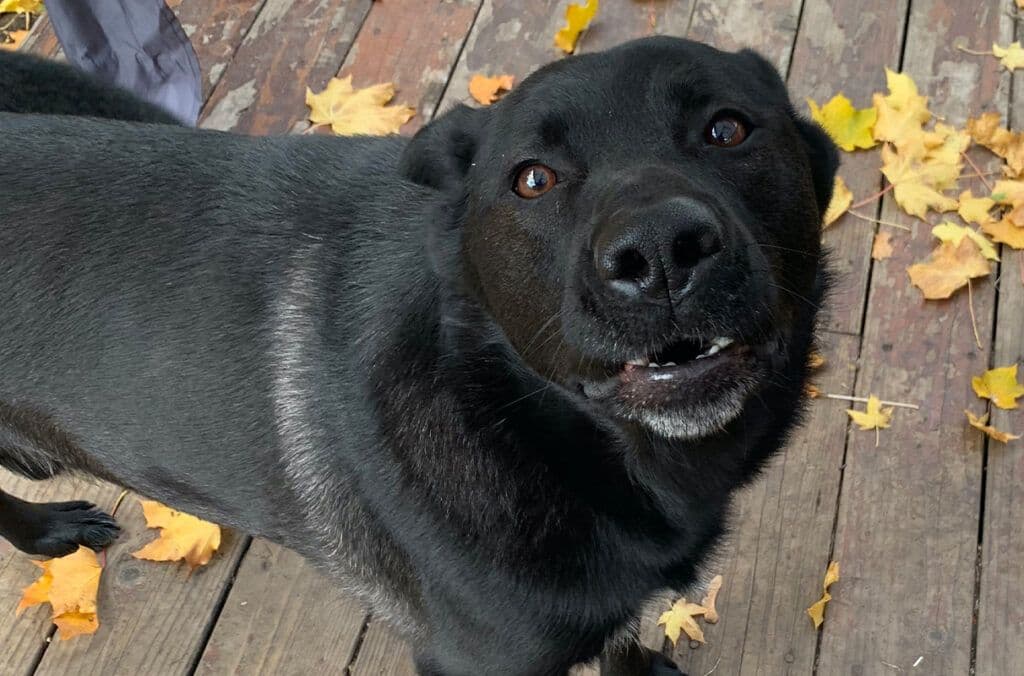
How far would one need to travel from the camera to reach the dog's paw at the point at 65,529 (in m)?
2.84

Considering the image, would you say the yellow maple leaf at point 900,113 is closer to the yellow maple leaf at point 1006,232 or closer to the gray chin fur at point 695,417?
the yellow maple leaf at point 1006,232

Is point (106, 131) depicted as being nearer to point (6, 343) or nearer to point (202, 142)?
point (202, 142)

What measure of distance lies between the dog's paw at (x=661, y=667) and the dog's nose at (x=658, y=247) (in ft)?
4.42

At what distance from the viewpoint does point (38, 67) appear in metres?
2.57

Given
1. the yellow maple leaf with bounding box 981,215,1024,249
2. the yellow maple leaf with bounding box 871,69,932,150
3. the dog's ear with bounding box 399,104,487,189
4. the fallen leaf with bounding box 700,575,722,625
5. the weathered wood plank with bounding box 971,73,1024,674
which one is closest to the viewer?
the dog's ear with bounding box 399,104,487,189

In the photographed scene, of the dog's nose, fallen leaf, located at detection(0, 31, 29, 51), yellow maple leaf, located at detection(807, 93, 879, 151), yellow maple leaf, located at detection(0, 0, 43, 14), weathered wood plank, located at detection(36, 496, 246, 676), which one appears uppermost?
the dog's nose

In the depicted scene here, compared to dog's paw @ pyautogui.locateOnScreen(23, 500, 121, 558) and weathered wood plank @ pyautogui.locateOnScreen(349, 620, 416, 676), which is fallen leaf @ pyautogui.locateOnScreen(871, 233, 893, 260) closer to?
weathered wood plank @ pyautogui.locateOnScreen(349, 620, 416, 676)

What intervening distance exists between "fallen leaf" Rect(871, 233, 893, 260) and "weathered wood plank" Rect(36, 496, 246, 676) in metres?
2.04

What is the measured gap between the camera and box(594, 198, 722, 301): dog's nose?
4.90ft

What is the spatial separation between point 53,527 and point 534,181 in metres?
1.86

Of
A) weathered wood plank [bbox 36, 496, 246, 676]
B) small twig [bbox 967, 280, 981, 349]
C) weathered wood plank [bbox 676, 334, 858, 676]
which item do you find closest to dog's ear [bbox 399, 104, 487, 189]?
weathered wood plank [bbox 676, 334, 858, 676]

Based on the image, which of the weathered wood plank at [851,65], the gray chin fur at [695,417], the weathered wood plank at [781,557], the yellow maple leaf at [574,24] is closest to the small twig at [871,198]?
the weathered wood plank at [851,65]

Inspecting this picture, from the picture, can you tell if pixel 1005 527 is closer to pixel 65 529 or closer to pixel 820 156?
pixel 820 156

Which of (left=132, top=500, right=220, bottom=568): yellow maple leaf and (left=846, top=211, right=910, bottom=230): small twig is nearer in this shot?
(left=132, top=500, right=220, bottom=568): yellow maple leaf
